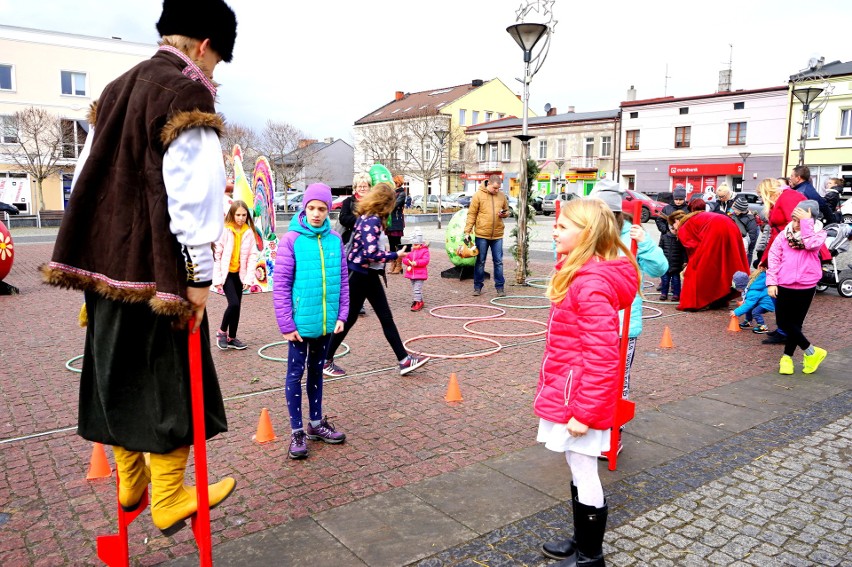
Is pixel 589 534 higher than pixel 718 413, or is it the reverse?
pixel 589 534

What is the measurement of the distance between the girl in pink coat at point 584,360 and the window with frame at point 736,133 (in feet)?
167

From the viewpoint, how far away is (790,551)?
342cm

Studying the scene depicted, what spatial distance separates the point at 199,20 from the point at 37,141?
44.0 meters

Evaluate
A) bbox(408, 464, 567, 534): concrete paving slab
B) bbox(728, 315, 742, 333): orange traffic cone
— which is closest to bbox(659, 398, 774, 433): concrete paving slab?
bbox(408, 464, 567, 534): concrete paving slab

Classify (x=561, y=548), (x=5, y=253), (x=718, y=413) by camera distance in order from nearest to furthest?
(x=561, y=548)
(x=718, y=413)
(x=5, y=253)

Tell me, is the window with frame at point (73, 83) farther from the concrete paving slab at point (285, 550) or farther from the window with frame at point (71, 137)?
the concrete paving slab at point (285, 550)

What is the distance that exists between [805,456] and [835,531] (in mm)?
1157

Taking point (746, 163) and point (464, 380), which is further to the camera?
point (746, 163)

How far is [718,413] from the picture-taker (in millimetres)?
5613

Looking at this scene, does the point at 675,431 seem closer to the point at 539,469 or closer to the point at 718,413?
the point at 718,413

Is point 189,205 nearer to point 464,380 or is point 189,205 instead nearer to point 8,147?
point 464,380

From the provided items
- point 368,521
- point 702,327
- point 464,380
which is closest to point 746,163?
point 702,327

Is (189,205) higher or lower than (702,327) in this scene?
higher

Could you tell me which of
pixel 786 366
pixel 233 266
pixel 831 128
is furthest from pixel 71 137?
pixel 831 128
